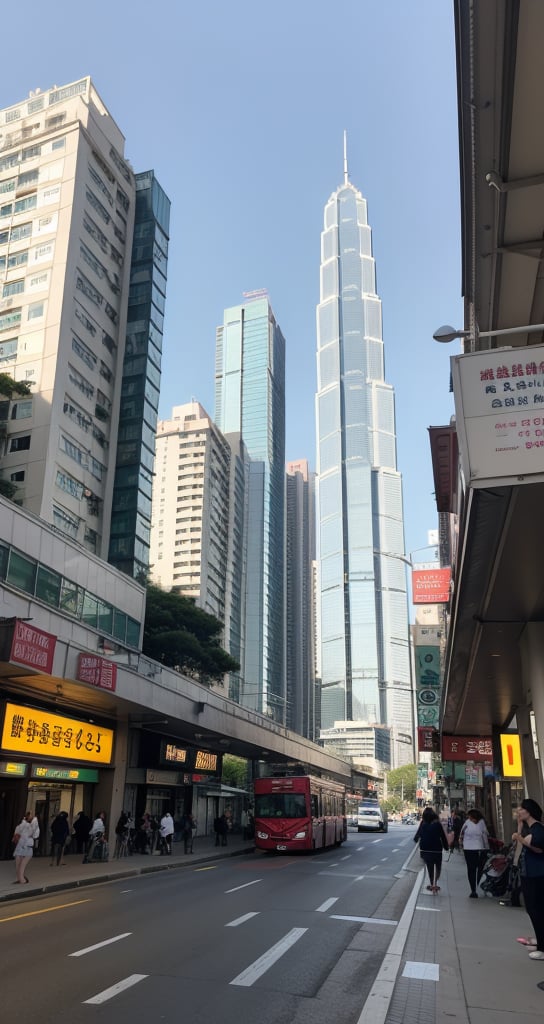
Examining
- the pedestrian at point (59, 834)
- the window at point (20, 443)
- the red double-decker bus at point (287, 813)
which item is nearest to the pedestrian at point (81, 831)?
the pedestrian at point (59, 834)

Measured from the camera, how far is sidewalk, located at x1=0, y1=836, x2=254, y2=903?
1571 centimetres

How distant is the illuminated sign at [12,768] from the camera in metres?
21.4

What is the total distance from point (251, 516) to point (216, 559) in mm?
48837

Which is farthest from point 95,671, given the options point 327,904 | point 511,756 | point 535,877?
point 535,877

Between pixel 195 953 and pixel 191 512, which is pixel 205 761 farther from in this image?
pixel 191 512

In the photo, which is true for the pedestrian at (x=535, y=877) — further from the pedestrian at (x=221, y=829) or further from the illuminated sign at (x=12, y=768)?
the pedestrian at (x=221, y=829)

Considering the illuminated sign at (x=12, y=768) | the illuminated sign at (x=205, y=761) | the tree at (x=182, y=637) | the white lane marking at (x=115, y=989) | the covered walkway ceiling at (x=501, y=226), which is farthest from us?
the tree at (x=182, y=637)

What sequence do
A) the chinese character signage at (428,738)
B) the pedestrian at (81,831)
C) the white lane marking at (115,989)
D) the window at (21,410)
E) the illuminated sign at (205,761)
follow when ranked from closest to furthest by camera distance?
the white lane marking at (115,989) → the pedestrian at (81,831) → the chinese character signage at (428,738) → the illuminated sign at (205,761) → the window at (21,410)

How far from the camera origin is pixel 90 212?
62156 mm

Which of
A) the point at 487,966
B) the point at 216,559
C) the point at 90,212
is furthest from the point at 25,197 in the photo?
the point at 216,559

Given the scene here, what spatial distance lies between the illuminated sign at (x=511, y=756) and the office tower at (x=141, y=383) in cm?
4156

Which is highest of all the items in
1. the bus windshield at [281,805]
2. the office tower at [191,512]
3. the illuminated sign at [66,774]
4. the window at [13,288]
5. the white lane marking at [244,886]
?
the office tower at [191,512]

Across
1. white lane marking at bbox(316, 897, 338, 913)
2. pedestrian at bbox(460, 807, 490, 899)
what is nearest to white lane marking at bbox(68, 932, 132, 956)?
white lane marking at bbox(316, 897, 338, 913)

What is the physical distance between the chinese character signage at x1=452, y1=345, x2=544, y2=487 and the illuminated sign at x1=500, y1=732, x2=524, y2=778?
16.8m
